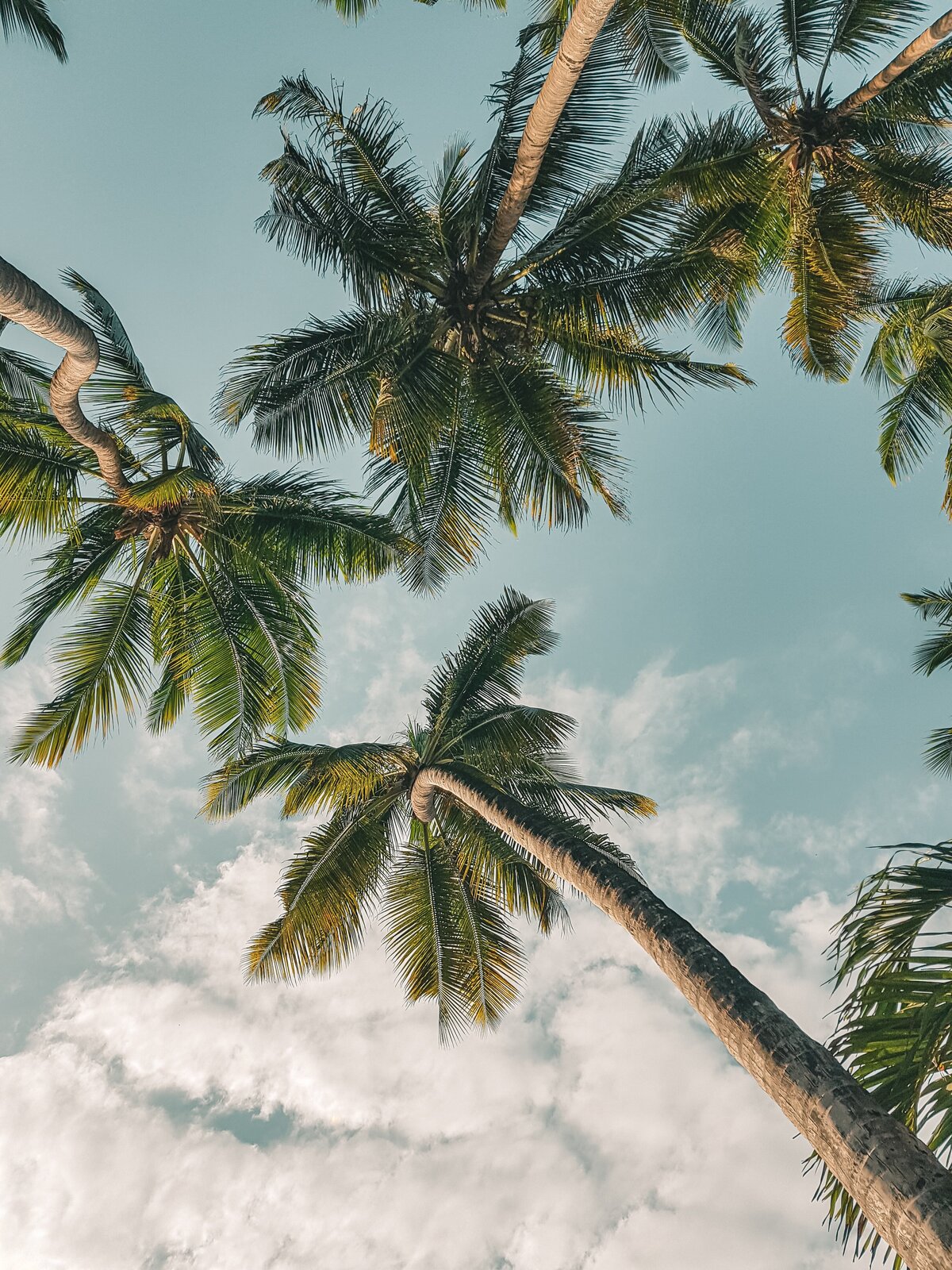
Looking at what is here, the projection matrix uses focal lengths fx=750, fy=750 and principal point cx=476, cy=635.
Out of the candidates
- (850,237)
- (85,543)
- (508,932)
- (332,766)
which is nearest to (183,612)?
(85,543)

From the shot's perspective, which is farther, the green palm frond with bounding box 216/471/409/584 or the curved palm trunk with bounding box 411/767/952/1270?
the green palm frond with bounding box 216/471/409/584

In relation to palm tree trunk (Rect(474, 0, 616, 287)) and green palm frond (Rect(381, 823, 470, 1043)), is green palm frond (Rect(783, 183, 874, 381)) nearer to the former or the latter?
palm tree trunk (Rect(474, 0, 616, 287))

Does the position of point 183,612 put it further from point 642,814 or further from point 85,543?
point 642,814

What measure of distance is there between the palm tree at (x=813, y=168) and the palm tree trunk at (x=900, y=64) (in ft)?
0.14

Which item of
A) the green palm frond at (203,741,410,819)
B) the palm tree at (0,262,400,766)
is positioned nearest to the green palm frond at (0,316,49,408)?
the palm tree at (0,262,400,766)

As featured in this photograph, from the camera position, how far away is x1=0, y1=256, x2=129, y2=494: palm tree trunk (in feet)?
15.5

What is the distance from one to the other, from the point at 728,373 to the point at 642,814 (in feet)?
20.0

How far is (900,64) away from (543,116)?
4199mm

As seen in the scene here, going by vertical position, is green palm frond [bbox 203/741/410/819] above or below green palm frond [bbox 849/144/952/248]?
below

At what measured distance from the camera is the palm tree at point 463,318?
885cm

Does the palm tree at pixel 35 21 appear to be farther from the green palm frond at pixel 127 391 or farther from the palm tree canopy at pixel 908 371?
the palm tree canopy at pixel 908 371

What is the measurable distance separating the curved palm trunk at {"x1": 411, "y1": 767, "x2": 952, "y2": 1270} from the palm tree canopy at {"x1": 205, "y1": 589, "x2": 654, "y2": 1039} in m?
3.94

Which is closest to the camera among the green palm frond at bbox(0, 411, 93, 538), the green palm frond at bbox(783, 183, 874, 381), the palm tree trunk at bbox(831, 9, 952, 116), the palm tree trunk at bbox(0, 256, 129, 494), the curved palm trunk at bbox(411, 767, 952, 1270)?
the curved palm trunk at bbox(411, 767, 952, 1270)

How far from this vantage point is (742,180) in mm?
8930
